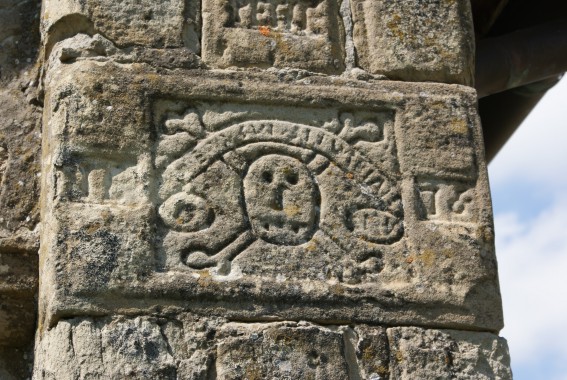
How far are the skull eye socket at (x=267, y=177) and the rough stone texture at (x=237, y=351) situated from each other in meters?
0.41

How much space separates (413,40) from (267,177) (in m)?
0.64

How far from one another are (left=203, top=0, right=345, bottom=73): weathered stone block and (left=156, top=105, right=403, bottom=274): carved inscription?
0.20m

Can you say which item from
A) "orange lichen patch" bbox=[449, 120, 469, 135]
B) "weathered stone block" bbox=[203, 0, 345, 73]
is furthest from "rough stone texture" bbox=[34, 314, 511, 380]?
"weathered stone block" bbox=[203, 0, 345, 73]

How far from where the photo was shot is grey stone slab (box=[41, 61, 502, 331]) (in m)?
3.05

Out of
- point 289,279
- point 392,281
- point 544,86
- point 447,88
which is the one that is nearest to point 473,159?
point 447,88

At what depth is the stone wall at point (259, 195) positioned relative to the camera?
9.84 feet

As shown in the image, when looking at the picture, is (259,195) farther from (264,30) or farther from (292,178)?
(264,30)

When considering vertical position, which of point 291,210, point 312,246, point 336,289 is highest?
point 291,210

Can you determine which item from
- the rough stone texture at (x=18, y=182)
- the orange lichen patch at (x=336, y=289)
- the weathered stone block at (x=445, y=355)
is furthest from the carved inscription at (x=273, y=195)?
the rough stone texture at (x=18, y=182)

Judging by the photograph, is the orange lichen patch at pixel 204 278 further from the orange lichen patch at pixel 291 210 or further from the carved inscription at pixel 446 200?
the carved inscription at pixel 446 200

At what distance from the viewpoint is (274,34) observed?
344 cm

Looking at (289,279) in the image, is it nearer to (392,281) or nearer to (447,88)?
(392,281)

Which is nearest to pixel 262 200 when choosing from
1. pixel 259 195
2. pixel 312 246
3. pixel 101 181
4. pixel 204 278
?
pixel 259 195

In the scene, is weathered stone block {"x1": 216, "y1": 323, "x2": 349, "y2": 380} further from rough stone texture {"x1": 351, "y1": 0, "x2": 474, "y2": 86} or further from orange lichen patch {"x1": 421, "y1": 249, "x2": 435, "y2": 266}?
rough stone texture {"x1": 351, "y1": 0, "x2": 474, "y2": 86}
